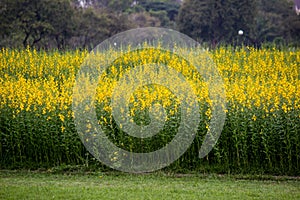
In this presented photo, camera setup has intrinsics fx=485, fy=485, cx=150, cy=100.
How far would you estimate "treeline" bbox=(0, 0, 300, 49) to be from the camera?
23.6m

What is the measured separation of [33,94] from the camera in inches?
361

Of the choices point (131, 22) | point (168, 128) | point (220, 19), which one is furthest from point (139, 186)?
point (131, 22)

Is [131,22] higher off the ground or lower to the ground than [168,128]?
higher

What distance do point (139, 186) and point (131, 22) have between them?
26306 millimetres

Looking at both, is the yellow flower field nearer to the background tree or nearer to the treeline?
the treeline

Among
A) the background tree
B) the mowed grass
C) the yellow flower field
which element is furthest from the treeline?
the mowed grass

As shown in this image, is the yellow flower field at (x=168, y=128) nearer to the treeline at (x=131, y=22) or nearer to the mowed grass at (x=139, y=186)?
the mowed grass at (x=139, y=186)

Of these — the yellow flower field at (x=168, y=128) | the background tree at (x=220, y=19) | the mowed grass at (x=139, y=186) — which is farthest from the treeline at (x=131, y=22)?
the mowed grass at (x=139, y=186)

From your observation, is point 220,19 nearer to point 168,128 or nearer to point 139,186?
point 168,128

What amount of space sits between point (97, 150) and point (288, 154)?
3209mm

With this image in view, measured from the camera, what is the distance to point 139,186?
7.29 m

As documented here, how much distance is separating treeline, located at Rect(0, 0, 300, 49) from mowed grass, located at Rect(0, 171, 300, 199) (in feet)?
41.8

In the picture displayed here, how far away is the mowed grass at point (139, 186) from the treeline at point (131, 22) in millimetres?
12744

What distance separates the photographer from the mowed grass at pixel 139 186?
265 inches
